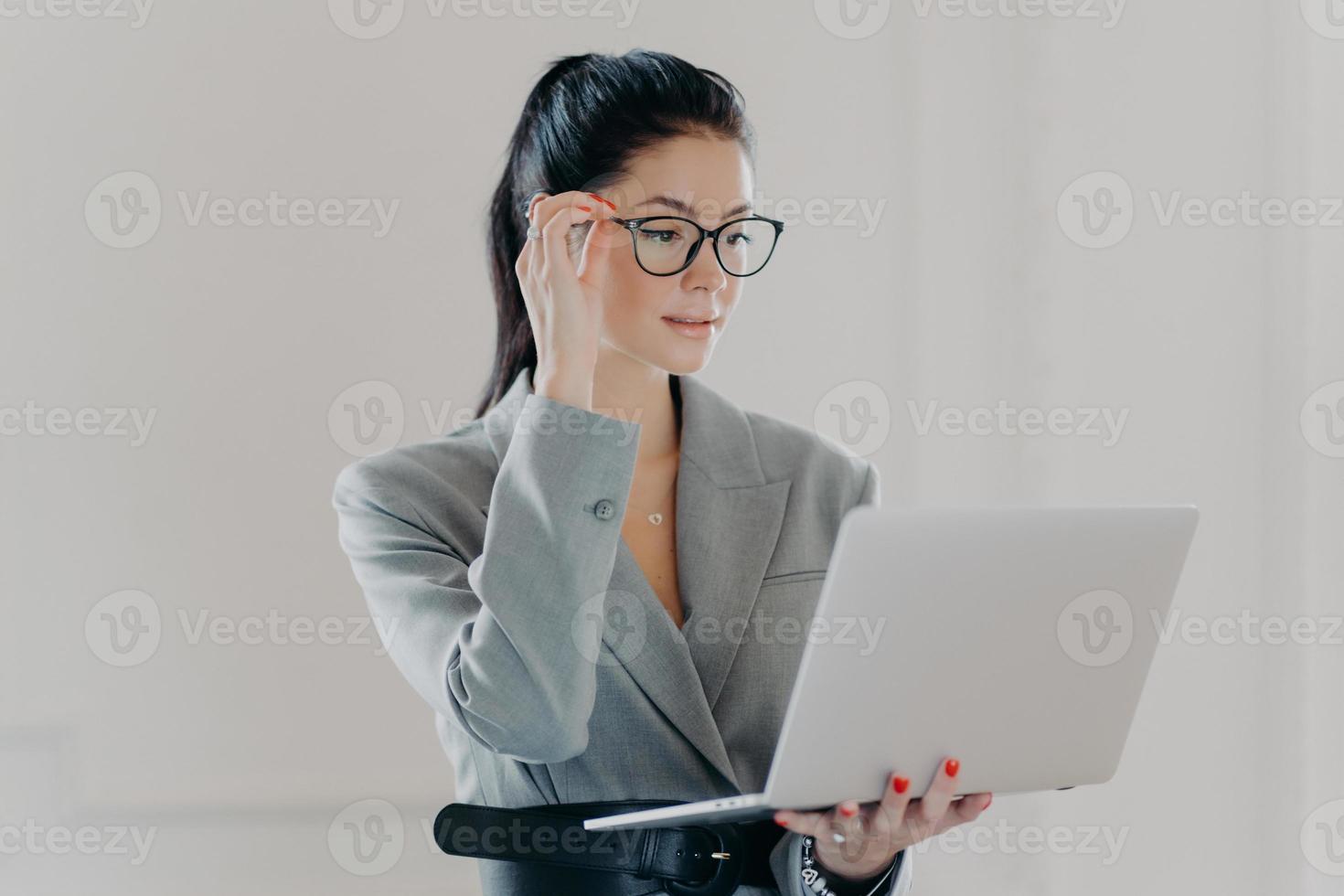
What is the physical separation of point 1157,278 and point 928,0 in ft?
2.25

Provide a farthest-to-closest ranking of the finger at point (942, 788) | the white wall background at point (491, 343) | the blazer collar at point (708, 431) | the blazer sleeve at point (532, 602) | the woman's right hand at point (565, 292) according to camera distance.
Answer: the white wall background at point (491, 343) → the blazer collar at point (708, 431) → the woman's right hand at point (565, 292) → the blazer sleeve at point (532, 602) → the finger at point (942, 788)

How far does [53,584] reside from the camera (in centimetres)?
219

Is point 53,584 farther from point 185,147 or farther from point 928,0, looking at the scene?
point 928,0

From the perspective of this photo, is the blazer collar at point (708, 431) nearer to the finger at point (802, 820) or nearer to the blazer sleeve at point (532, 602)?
the blazer sleeve at point (532, 602)

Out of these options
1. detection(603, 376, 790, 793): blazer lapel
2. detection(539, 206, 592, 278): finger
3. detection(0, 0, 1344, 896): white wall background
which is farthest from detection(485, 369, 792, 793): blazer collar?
detection(0, 0, 1344, 896): white wall background

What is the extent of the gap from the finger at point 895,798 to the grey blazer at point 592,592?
215mm

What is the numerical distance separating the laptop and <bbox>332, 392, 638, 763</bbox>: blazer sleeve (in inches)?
5.4

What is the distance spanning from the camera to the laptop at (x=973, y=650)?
101 centimetres

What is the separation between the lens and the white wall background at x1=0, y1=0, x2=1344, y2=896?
7.19 feet

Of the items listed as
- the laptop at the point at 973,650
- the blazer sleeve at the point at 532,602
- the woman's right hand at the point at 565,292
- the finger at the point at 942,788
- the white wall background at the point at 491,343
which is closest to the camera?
the laptop at the point at 973,650

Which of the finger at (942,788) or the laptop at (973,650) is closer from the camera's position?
the laptop at (973,650)

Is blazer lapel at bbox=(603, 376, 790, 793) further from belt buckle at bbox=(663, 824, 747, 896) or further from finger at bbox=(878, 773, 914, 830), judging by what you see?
finger at bbox=(878, 773, 914, 830)

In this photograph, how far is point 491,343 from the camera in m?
2.29

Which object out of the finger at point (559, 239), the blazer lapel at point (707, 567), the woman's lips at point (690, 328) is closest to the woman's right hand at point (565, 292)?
the finger at point (559, 239)
